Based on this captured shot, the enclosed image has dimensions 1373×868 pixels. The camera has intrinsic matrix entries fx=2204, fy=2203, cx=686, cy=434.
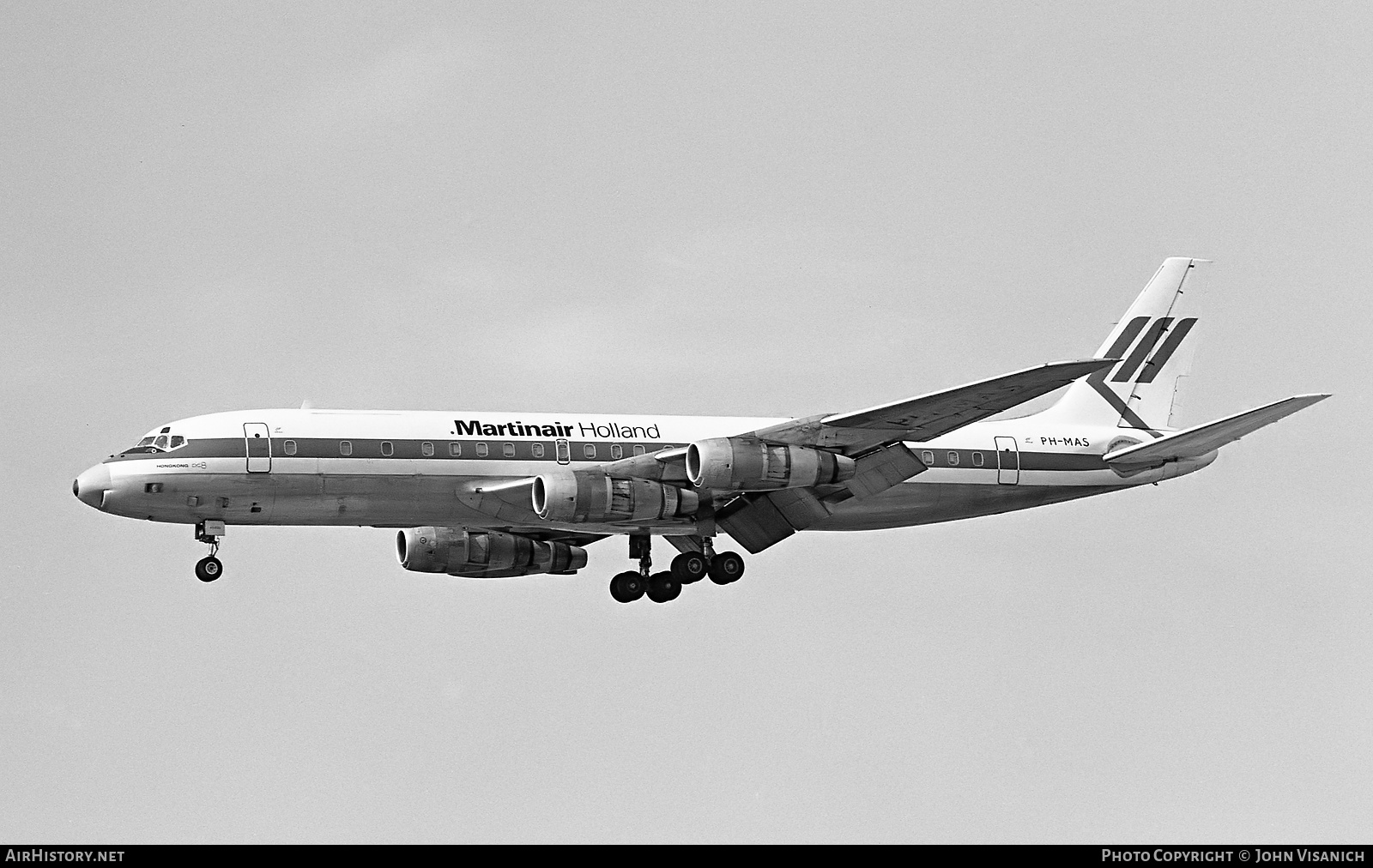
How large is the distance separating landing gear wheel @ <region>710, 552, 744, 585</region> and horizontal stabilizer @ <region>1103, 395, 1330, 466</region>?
10.1m

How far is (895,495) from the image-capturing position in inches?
2137

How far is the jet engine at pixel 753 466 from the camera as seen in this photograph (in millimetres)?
49500

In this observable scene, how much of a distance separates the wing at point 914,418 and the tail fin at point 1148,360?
775 cm

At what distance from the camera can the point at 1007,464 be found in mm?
55281

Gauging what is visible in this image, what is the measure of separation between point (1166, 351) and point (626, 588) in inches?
630

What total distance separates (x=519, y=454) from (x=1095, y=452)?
15101 millimetres

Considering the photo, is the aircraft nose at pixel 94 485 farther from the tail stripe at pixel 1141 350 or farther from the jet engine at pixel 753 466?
the tail stripe at pixel 1141 350

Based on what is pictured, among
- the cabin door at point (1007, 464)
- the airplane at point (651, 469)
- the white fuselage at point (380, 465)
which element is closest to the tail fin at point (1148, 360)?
the airplane at point (651, 469)

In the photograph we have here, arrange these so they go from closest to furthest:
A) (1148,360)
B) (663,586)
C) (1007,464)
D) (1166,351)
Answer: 1. (663,586)
2. (1007,464)
3. (1148,360)
4. (1166,351)

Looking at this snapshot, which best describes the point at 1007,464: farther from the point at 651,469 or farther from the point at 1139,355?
the point at 651,469

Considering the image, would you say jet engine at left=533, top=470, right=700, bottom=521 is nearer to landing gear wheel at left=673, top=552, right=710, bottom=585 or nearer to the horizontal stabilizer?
landing gear wheel at left=673, top=552, right=710, bottom=585

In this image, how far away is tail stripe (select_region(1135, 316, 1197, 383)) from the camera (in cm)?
5822

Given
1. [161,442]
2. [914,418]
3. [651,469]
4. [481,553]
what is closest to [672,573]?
[651,469]
